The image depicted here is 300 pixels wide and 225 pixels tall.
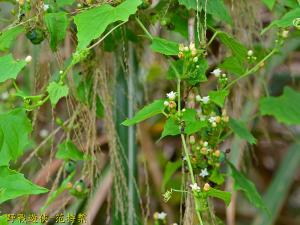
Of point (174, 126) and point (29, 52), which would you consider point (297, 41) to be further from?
point (174, 126)

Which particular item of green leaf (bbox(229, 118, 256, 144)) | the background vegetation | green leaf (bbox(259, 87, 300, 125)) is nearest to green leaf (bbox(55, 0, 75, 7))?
the background vegetation

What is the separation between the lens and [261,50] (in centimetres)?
122

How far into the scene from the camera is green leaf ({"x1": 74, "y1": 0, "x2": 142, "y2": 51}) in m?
0.83

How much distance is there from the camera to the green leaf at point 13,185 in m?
0.83

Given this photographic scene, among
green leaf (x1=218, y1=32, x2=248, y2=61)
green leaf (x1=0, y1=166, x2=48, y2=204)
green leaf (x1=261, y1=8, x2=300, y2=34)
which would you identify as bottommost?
green leaf (x1=0, y1=166, x2=48, y2=204)

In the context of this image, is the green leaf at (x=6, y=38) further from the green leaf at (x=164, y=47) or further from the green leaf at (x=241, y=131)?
the green leaf at (x=241, y=131)

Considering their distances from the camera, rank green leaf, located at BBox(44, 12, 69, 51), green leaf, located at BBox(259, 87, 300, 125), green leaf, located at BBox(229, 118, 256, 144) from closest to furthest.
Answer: green leaf, located at BBox(44, 12, 69, 51) → green leaf, located at BBox(229, 118, 256, 144) → green leaf, located at BBox(259, 87, 300, 125)

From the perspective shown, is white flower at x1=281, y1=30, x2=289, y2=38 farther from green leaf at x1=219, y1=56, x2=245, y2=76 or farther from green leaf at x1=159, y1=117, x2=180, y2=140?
green leaf at x1=159, y1=117, x2=180, y2=140

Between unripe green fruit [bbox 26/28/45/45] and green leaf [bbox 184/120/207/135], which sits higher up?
unripe green fruit [bbox 26/28/45/45]

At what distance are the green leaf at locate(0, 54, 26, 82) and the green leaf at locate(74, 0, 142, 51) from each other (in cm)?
9

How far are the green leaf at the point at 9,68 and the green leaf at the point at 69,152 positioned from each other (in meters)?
0.20

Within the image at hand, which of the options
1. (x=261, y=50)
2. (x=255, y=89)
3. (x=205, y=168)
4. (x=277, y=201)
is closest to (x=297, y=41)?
(x=255, y=89)

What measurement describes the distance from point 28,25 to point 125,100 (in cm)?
32

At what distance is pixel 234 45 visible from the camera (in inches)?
Answer: 38.3
